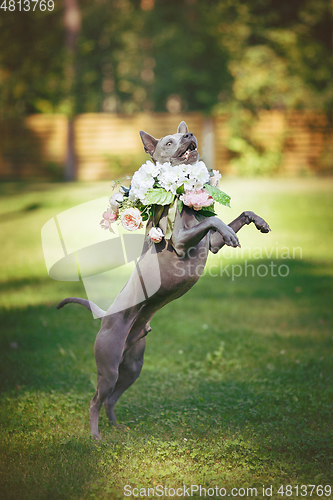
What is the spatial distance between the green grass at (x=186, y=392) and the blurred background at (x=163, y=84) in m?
9.68

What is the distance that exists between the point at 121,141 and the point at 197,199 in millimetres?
15857

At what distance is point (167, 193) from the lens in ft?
10.2

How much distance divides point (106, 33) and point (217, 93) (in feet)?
32.7

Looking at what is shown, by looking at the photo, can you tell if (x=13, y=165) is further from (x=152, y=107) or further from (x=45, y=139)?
(x=152, y=107)

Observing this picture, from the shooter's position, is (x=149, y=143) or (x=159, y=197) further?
(x=149, y=143)

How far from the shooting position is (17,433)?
3.73m

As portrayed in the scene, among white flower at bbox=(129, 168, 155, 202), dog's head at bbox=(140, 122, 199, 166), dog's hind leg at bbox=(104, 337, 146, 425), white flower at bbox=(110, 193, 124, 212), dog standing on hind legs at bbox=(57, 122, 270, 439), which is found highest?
dog's head at bbox=(140, 122, 199, 166)

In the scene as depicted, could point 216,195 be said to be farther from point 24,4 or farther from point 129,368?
point 24,4

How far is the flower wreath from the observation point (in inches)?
121

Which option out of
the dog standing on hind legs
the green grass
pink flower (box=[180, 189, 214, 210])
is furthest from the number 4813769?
pink flower (box=[180, 189, 214, 210])

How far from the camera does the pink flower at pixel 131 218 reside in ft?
10.3

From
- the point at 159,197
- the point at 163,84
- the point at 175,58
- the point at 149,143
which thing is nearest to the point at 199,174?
the point at 159,197

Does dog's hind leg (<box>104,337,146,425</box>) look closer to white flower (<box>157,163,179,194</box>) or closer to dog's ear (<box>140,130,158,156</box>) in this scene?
white flower (<box>157,163,179,194</box>)

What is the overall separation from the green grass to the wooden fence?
9447 millimetres
